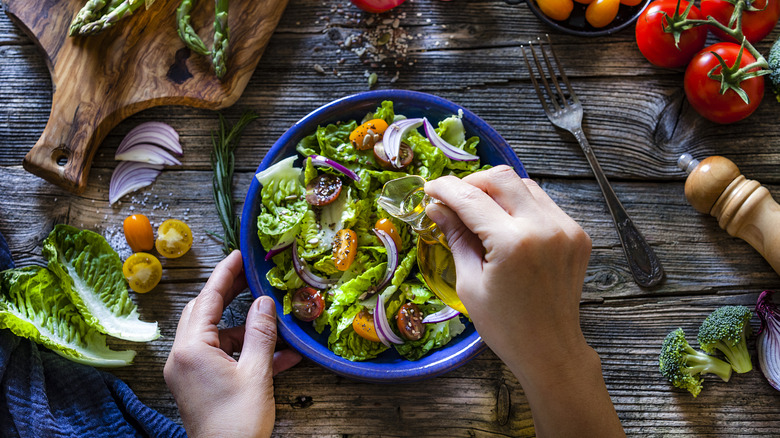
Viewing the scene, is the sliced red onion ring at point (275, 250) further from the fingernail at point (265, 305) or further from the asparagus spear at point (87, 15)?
the asparagus spear at point (87, 15)

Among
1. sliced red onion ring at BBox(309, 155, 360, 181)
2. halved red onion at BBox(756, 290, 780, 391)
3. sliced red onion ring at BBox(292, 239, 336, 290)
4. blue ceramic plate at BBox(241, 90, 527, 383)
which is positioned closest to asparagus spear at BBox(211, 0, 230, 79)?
blue ceramic plate at BBox(241, 90, 527, 383)

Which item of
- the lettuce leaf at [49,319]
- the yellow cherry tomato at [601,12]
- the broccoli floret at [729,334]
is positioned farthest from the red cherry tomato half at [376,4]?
the broccoli floret at [729,334]

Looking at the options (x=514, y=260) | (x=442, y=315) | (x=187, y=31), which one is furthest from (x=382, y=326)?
(x=187, y=31)

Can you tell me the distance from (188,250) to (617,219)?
1.81m

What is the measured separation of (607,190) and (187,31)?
188cm

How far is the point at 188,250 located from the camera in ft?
7.04

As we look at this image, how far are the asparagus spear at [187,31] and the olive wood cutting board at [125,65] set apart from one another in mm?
61

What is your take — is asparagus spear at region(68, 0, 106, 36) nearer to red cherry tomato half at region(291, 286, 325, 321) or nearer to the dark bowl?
red cherry tomato half at region(291, 286, 325, 321)

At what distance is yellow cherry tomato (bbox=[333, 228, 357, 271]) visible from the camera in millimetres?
1865

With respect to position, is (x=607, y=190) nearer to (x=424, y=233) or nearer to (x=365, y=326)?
(x=424, y=233)

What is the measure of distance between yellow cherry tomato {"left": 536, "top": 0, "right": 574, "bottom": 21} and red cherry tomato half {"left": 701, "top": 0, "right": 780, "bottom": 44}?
0.56m

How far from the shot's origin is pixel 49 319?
1964 mm

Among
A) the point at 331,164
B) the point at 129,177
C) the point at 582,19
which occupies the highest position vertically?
the point at 582,19

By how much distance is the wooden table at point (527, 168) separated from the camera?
205cm
